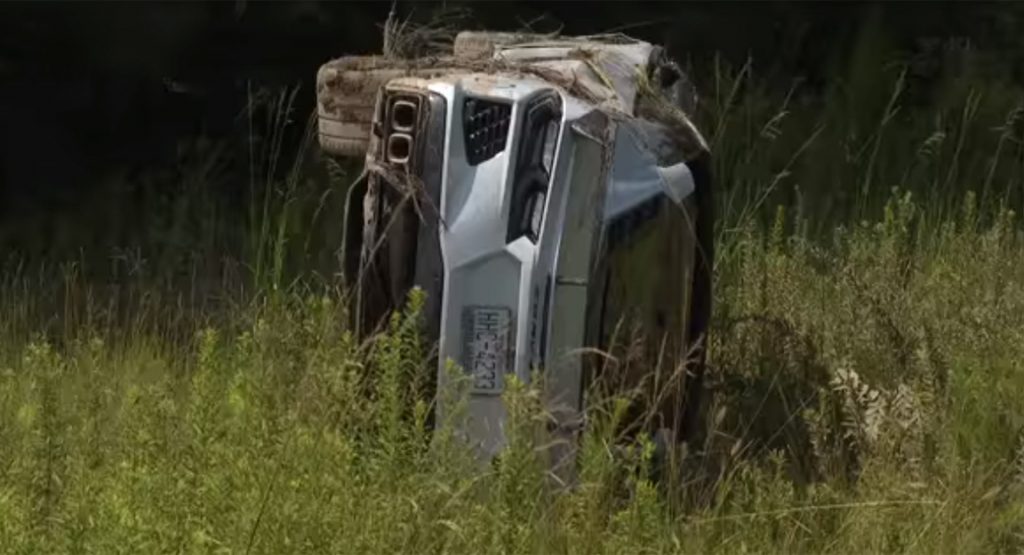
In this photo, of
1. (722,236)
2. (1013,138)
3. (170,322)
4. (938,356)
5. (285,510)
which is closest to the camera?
(285,510)

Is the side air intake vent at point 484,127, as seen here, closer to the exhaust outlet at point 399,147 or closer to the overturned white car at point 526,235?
the overturned white car at point 526,235

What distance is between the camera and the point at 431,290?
383 cm

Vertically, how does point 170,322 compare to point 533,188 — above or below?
below

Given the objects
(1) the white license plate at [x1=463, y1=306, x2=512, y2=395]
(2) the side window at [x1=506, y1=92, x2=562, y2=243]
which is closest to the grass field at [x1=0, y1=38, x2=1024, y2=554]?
(1) the white license plate at [x1=463, y1=306, x2=512, y2=395]

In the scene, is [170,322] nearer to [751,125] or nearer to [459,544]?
[459,544]

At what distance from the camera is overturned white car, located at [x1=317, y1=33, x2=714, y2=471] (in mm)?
3811

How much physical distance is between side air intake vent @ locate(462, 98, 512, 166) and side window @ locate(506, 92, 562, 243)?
0.04 m

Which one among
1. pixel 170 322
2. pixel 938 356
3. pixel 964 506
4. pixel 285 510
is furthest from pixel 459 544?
pixel 170 322

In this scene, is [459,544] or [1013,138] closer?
[459,544]

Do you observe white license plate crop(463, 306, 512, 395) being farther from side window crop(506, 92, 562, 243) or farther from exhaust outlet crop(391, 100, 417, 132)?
exhaust outlet crop(391, 100, 417, 132)

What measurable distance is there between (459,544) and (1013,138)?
345 centimetres

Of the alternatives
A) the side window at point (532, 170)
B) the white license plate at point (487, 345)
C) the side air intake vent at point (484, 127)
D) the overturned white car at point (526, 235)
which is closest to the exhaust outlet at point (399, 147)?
the overturned white car at point (526, 235)

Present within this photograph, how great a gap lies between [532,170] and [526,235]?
13 cm

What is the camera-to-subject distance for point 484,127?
12.6 ft
